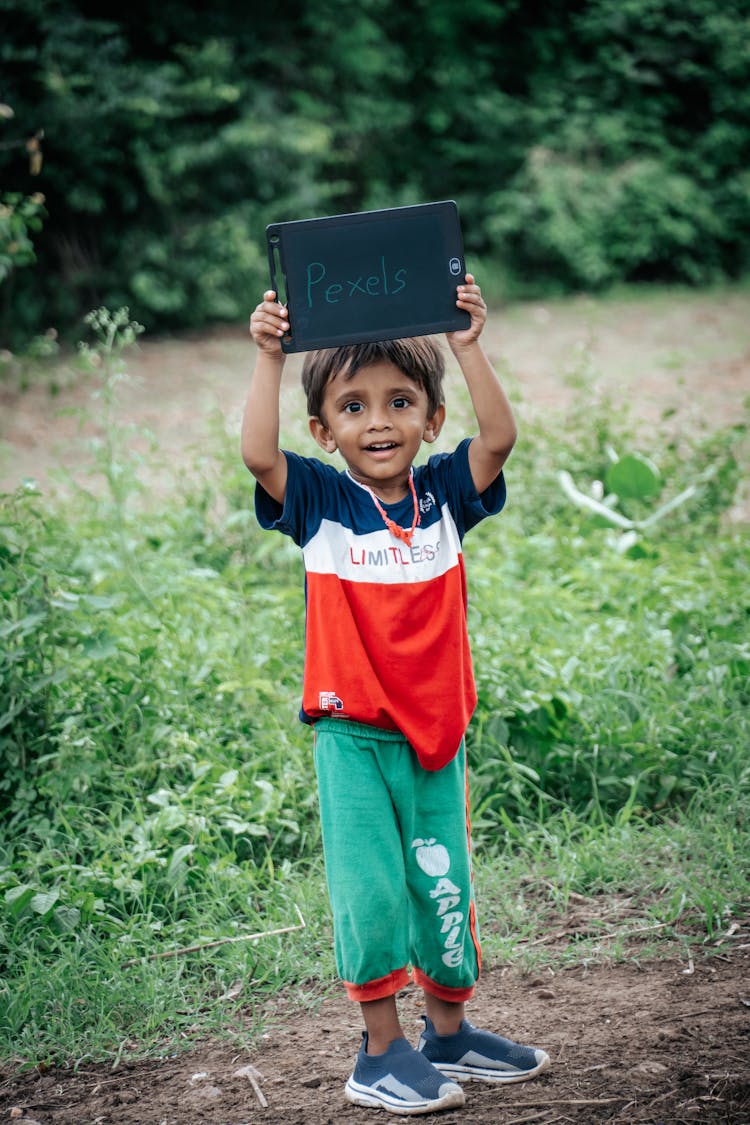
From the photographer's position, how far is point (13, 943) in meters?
3.02

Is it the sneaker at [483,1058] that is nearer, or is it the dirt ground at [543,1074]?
the dirt ground at [543,1074]

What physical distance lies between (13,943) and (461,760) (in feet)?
4.28

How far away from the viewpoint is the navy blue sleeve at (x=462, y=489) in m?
2.45

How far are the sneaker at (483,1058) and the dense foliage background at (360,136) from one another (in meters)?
9.25

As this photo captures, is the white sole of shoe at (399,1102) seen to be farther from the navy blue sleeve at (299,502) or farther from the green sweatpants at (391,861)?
the navy blue sleeve at (299,502)

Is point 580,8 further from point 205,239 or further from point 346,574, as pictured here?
point 346,574

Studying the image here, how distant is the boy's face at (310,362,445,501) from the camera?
238cm

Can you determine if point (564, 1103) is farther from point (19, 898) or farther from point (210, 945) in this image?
point (19, 898)

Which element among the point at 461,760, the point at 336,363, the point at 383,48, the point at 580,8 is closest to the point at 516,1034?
the point at 461,760

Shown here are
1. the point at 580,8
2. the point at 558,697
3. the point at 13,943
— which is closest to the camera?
the point at 13,943

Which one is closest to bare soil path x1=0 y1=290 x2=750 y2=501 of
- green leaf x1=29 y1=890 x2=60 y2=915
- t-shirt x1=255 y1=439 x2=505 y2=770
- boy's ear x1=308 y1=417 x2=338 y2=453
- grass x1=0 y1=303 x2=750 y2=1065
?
grass x1=0 y1=303 x2=750 y2=1065

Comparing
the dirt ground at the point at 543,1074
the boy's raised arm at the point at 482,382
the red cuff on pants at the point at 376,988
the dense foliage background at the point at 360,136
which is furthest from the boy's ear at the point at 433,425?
the dense foliage background at the point at 360,136

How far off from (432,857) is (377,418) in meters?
0.85

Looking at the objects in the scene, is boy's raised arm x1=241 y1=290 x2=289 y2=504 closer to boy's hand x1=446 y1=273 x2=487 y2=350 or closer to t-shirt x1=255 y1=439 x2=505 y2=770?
t-shirt x1=255 y1=439 x2=505 y2=770
